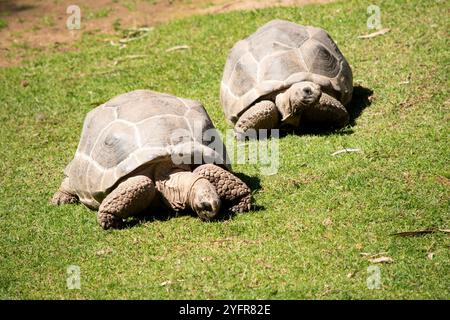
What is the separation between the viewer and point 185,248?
5.90 m

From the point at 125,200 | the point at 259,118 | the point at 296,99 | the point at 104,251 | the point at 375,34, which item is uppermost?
the point at 375,34

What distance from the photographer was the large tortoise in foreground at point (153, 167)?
6199mm

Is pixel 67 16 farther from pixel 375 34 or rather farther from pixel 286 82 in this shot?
pixel 286 82

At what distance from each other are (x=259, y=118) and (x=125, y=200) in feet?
7.57

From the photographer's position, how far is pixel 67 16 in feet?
42.4

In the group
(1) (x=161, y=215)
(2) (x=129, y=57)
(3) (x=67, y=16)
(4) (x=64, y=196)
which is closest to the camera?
(1) (x=161, y=215)

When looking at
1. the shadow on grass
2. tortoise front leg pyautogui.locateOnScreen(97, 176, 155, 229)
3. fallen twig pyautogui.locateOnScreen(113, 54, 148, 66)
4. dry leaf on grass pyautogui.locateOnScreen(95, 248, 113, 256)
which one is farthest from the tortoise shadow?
fallen twig pyautogui.locateOnScreen(113, 54, 148, 66)

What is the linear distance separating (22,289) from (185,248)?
1265mm

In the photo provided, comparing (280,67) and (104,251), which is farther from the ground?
(280,67)

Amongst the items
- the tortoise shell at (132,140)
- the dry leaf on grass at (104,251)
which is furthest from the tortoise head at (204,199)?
the dry leaf on grass at (104,251)

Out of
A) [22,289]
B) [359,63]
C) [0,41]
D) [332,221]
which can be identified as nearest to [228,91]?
[359,63]

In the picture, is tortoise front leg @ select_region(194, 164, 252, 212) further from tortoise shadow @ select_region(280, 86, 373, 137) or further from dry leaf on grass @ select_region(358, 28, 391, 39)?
dry leaf on grass @ select_region(358, 28, 391, 39)

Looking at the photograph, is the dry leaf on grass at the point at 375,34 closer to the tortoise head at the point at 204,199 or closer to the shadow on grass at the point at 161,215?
the shadow on grass at the point at 161,215

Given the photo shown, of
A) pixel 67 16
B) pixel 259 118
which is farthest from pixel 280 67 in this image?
pixel 67 16
